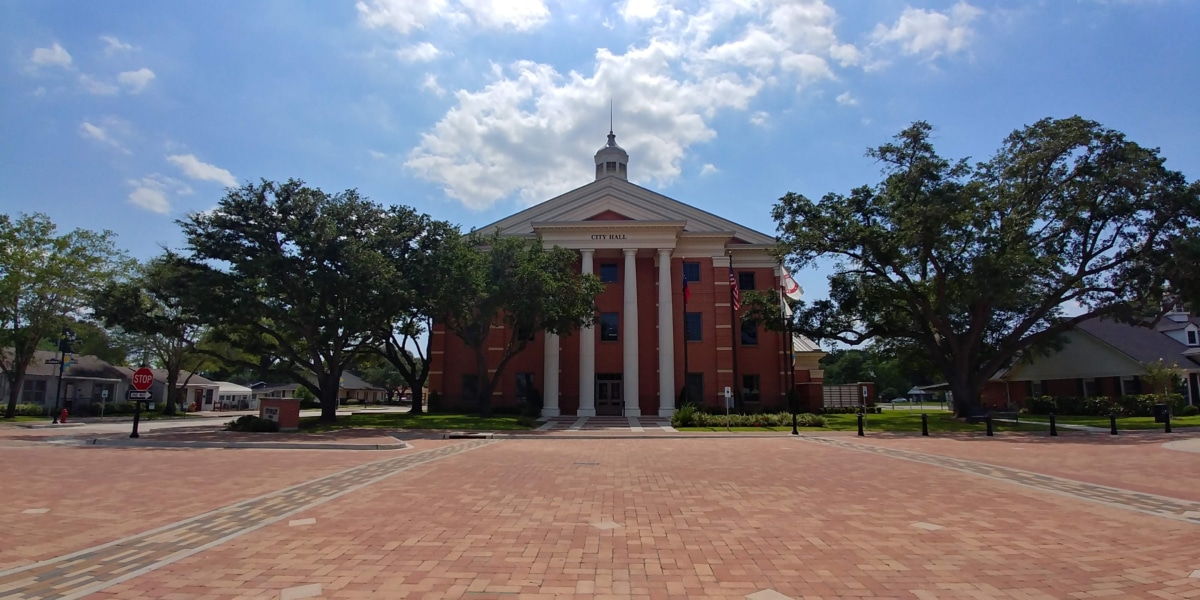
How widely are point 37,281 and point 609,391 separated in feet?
114

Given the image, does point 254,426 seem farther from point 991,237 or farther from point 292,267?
point 991,237

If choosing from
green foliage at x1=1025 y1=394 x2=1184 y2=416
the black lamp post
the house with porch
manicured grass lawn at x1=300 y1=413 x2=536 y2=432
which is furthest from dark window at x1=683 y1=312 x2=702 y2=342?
the black lamp post

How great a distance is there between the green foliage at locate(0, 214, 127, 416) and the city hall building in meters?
21.7

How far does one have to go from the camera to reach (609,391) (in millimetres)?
45000

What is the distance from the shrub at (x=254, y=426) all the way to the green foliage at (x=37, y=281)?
17.7 meters

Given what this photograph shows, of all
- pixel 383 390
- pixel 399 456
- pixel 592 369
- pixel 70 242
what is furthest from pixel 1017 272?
pixel 383 390

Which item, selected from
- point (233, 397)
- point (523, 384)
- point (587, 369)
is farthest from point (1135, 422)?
point (233, 397)

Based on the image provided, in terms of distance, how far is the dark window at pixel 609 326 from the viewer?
149ft

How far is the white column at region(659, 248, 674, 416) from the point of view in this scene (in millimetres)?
41875

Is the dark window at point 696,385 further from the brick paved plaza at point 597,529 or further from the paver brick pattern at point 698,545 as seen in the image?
the paver brick pattern at point 698,545

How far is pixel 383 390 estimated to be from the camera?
104125 millimetres

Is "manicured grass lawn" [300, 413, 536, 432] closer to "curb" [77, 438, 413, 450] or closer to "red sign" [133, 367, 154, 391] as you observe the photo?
"red sign" [133, 367, 154, 391]

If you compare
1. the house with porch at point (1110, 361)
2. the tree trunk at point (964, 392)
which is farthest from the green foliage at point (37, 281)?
the house with porch at point (1110, 361)

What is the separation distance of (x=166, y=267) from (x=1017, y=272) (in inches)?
1577
